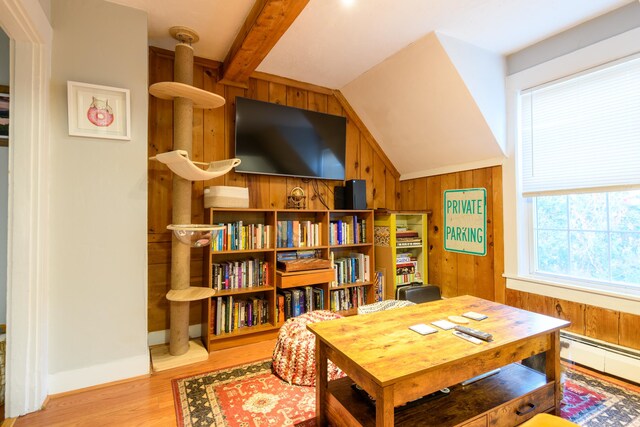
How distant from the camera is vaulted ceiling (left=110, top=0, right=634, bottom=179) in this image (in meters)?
2.01

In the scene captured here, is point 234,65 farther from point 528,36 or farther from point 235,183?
point 528,36

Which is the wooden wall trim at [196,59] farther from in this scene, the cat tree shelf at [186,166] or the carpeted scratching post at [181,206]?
the cat tree shelf at [186,166]

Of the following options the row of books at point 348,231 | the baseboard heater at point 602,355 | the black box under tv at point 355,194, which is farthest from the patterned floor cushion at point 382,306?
the baseboard heater at point 602,355

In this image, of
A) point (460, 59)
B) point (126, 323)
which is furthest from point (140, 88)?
point (460, 59)

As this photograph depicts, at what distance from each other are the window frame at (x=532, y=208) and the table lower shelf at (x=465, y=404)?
0.96m

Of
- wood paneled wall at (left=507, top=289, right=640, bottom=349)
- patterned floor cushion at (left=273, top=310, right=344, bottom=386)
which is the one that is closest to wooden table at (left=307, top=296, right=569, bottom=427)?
patterned floor cushion at (left=273, top=310, right=344, bottom=386)

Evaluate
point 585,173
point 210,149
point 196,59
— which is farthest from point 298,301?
point 585,173

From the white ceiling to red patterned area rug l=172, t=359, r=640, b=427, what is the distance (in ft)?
7.98

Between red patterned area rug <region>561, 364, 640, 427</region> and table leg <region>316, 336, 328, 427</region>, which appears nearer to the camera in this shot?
table leg <region>316, 336, 328, 427</region>

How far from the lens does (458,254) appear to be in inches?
123

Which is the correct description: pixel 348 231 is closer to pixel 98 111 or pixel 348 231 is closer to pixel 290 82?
pixel 290 82

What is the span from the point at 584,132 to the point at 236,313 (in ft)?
9.87

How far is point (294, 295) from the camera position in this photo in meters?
2.80

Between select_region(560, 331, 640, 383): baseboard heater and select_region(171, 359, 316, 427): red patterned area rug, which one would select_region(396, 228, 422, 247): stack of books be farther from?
select_region(171, 359, 316, 427): red patterned area rug
